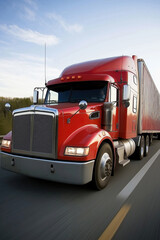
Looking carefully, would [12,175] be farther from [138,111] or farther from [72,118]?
[138,111]

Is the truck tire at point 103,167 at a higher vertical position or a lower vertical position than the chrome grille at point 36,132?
lower

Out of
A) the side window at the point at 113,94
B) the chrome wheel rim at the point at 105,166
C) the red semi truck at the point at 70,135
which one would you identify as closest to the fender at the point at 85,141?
the red semi truck at the point at 70,135

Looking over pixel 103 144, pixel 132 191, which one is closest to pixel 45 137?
pixel 103 144

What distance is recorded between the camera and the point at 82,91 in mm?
4859

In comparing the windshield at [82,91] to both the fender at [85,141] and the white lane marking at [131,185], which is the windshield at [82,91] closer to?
the fender at [85,141]

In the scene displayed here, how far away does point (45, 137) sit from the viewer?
3.56 m

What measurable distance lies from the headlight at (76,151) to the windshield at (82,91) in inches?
66.1

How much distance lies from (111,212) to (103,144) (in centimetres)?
141

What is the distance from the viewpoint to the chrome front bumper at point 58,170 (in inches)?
130

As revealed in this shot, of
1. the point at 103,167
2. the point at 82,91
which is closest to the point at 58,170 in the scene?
the point at 103,167

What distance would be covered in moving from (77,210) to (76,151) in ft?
3.15

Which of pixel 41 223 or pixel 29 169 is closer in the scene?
pixel 41 223

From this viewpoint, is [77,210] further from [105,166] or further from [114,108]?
[114,108]

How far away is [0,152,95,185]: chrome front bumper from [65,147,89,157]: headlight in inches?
6.3
